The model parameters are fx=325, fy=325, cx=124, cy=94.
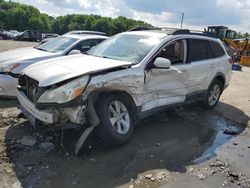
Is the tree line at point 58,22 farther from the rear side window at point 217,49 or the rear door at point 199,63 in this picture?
the rear door at point 199,63

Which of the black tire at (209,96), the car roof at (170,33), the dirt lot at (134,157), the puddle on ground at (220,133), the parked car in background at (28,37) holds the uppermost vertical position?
the car roof at (170,33)

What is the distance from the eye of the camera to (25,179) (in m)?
4.01

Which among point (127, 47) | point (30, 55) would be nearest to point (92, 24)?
point (30, 55)

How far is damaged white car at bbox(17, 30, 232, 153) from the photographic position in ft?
14.8

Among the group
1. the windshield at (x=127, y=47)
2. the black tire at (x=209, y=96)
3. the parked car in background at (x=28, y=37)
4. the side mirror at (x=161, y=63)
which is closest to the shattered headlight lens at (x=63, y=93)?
the windshield at (x=127, y=47)

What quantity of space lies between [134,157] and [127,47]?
2094mm

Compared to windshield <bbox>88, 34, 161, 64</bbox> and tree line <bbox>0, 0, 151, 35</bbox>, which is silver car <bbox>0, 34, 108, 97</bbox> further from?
tree line <bbox>0, 0, 151, 35</bbox>

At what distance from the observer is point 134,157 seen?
4.83 m

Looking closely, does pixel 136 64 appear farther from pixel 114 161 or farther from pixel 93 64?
pixel 114 161

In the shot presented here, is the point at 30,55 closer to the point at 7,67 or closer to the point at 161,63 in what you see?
the point at 7,67

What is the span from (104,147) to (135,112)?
0.77 m

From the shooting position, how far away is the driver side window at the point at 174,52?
19.4 ft

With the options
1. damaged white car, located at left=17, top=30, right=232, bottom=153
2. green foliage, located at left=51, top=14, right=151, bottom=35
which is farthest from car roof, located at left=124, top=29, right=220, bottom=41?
green foliage, located at left=51, top=14, right=151, bottom=35

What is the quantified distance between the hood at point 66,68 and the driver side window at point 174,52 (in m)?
0.95
